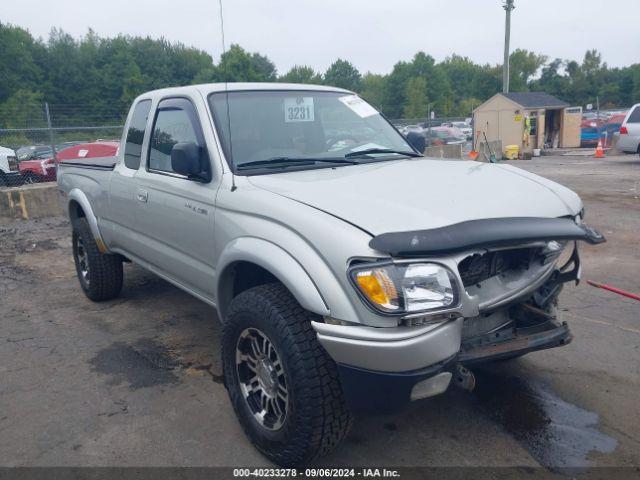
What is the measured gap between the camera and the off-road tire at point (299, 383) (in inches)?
99.5

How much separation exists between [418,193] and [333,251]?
0.69 metres

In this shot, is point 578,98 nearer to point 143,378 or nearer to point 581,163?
point 581,163

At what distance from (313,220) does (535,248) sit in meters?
1.15

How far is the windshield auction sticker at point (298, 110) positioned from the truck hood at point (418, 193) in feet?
1.95

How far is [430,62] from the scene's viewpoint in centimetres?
8538

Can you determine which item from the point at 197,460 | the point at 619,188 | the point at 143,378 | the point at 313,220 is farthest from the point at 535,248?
the point at 619,188

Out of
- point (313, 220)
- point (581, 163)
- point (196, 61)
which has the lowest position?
point (581, 163)

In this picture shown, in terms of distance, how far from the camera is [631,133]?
1698 cm

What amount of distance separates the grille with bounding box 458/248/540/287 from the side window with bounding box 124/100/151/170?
281 cm

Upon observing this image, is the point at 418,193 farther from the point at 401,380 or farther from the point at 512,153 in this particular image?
the point at 512,153

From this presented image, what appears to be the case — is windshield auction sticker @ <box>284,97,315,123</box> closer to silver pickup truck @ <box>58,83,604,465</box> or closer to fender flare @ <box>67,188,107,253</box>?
silver pickup truck @ <box>58,83,604,465</box>

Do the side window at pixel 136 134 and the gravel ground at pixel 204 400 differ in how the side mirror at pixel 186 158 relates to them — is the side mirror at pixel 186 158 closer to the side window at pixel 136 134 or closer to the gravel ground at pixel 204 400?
the side window at pixel 136 134

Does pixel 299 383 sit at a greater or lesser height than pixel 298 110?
lesser

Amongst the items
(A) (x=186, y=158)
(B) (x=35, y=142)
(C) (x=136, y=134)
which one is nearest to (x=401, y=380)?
(A) (x=186, y=158)
